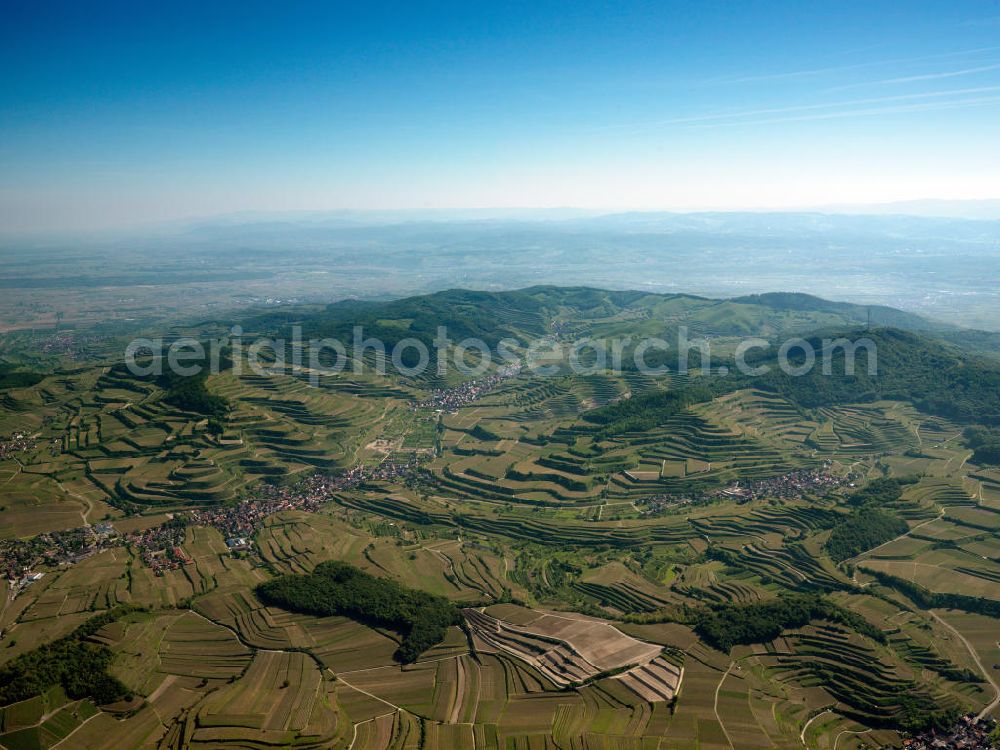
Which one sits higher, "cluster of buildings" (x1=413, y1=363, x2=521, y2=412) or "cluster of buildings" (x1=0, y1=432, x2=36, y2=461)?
"cluster of buildings" (x1=0, y1=432, x2=36, y2=461)

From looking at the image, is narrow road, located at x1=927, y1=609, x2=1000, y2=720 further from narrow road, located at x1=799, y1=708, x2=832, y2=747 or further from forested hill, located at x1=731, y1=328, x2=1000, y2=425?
forested hill, located at x1=731, y1=328, x2=1000, y2=425

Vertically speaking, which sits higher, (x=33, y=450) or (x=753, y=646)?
(x=33, y=450)

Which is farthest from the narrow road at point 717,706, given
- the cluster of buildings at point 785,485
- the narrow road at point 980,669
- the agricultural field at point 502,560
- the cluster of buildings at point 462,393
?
the cluster of buildings at point 462,393

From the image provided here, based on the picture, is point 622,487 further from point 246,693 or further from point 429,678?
point 246,693

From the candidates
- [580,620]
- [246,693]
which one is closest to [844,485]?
[580,620]

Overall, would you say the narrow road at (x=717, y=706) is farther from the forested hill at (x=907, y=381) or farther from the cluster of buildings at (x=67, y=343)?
the cluster of buildings at (x=67, y=343)

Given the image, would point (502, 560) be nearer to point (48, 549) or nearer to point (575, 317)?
point (48, 549)

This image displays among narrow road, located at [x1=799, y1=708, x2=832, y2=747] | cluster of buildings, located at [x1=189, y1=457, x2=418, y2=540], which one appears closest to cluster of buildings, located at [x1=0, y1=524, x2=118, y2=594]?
cluster of buildings, located at [x1=189, y1=457, x2=418, y2=540]
